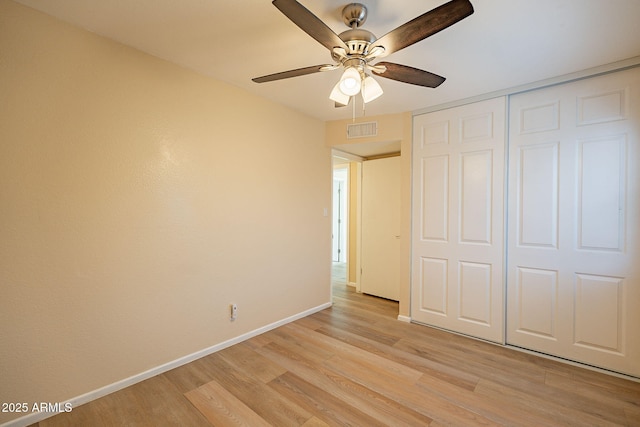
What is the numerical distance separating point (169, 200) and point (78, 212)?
560mm

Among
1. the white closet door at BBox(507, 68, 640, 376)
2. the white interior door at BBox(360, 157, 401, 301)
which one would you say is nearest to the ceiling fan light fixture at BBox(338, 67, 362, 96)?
the white closet door at BBox(507, 68, 640, 376)

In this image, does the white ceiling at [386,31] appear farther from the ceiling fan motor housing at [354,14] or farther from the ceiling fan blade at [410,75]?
the ceiling fan blade at [410,75]

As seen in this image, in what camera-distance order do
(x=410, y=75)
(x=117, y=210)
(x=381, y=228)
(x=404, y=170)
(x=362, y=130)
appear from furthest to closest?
(x=381, y=228) → (x=362, y=130) → (x=404, y=170) → (x=117, y=210) → (x=410, y=75)

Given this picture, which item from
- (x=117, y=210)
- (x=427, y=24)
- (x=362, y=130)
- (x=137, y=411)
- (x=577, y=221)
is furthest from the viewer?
(x=362, y=130)

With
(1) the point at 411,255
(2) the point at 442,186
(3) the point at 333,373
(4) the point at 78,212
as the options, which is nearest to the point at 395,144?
(2) the point at 442,186

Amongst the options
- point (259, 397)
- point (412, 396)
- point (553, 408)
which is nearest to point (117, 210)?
point (259, 397)

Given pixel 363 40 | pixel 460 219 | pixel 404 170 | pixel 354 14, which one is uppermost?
pixel 354 14

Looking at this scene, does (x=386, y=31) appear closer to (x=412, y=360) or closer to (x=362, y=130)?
(x=362, y=130)

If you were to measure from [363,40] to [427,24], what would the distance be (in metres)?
0.40

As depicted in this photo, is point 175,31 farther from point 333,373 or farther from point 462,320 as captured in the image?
Result: point 462,320

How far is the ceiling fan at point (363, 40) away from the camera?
1152 millimetres

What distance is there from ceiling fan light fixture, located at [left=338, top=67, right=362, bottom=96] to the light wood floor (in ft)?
6.39

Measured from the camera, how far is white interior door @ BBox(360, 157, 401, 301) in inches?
157

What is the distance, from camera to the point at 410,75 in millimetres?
1631
